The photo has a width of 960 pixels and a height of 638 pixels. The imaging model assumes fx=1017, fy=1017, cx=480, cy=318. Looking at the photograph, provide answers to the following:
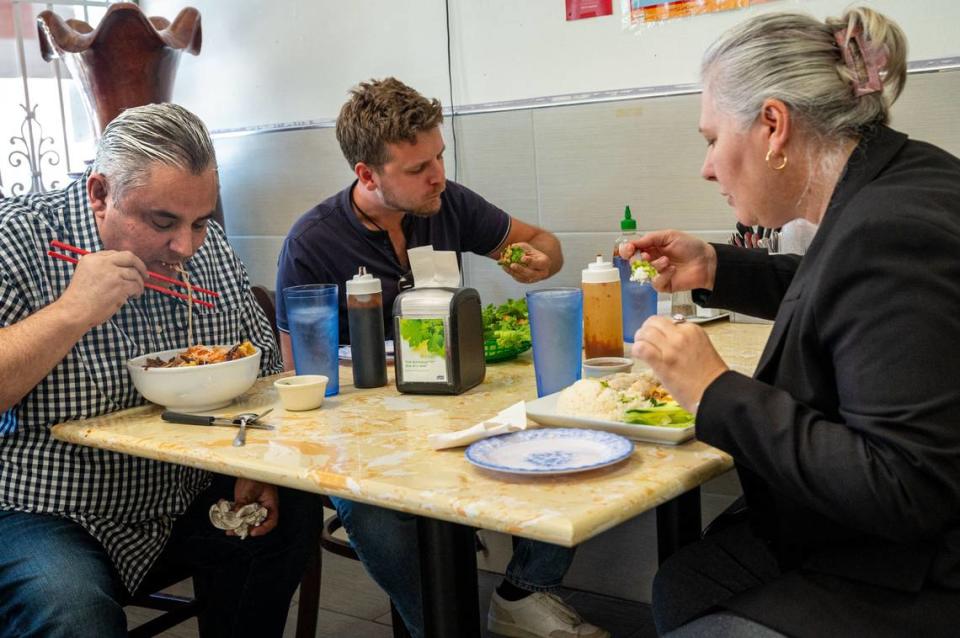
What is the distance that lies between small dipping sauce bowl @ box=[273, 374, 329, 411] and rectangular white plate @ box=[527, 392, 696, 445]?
387 millimetres

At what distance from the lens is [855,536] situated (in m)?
1.20

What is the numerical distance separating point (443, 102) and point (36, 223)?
59.7 inches

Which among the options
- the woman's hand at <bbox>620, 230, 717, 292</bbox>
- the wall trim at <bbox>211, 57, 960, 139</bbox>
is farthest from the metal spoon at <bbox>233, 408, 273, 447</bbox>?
the wall trim at <bbox>211, 57, 960, 139</bbox>

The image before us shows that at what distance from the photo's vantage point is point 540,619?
8.11 ft

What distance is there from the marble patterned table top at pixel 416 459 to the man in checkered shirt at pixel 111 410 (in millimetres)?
98

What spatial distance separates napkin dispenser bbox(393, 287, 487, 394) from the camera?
174 centimetres

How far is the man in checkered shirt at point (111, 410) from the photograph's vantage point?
1611 millimetres

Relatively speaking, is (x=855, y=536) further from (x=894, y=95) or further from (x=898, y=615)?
(x=894, y=95)

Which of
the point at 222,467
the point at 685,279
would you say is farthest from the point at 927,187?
the point at 222,467

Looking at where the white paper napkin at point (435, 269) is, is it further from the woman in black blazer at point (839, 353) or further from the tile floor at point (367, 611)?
the tile floor at point (367, 611)

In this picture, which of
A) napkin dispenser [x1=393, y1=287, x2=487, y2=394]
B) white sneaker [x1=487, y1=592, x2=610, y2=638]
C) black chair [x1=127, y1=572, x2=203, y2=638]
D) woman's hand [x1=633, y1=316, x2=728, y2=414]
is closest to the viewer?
woman's hand [x1=633, y1=316, x2=728, y2=414]

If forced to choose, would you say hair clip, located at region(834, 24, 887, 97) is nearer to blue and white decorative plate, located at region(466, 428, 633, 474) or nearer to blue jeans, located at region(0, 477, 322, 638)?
blue and white decorative plate, located at region(466, 428, 633, 474)

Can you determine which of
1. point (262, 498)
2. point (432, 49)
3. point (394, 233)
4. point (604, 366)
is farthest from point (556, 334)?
point (432, 49)

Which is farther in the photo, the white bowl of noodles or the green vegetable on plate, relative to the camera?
the white bowl of noodles
